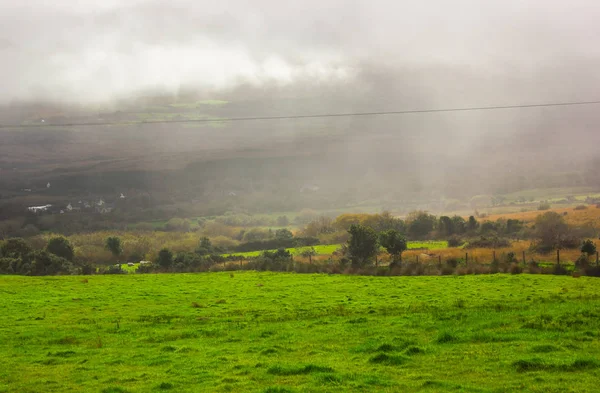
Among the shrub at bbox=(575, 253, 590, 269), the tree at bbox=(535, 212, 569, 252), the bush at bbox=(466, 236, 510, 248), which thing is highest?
the tree at bbox=(535, 212, 569, 252)

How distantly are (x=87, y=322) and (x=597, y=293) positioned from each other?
3235 cm

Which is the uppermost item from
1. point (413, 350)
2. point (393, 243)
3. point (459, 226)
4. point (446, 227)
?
point (459, 226)

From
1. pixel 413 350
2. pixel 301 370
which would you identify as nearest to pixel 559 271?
pixel 413 350

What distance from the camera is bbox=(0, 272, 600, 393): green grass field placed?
18359 millimetres

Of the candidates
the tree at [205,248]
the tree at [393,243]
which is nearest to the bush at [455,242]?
the tree at [393,243]

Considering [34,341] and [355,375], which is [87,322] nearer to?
[34,341]

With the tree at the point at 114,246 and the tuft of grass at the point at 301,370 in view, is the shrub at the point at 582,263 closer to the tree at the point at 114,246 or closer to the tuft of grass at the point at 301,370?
the tuft of grass at the point at 301,370

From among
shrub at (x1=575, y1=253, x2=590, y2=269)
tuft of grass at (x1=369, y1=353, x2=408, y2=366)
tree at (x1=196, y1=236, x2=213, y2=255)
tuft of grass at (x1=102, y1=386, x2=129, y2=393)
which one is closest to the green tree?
tree at (x1=196, y1=236, x2=213, y2=255)

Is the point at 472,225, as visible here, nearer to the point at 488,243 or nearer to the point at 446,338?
the point at 488,243

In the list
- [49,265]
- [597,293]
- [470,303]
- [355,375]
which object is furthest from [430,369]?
[49,265]

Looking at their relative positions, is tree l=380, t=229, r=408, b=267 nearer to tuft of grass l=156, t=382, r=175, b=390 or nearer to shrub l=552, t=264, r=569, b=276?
shrub l=552, t=264, r=569, b=276

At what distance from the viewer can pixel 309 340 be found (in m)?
26.2

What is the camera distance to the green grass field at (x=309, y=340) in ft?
60.2

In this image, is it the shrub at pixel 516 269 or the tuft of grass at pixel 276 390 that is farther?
the shrub at pixel 516 269
